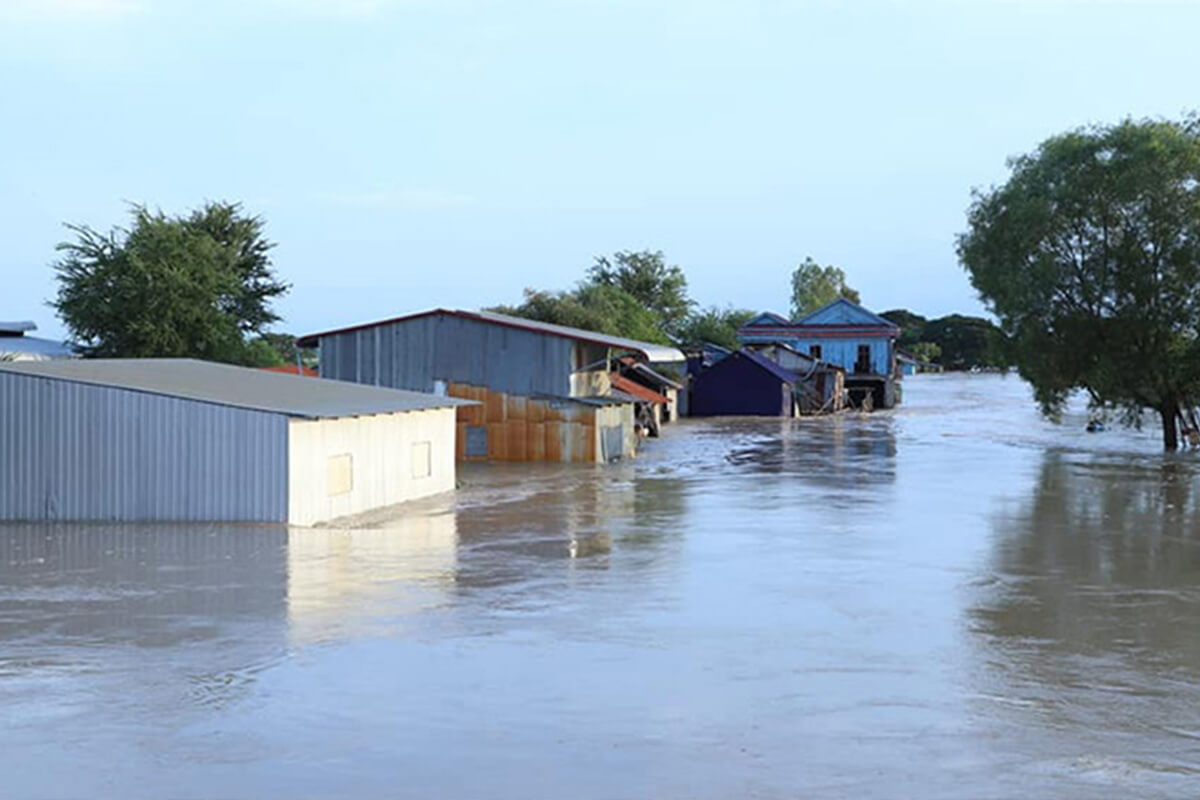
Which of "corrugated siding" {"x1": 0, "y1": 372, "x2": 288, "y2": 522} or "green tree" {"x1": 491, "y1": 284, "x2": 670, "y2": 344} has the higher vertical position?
"green tree" {"x1": 491, "y1": 284, "x2": 670, "y2": 344}

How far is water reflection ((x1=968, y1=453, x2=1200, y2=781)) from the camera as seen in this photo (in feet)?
34.4

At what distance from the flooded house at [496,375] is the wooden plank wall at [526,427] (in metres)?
0.03

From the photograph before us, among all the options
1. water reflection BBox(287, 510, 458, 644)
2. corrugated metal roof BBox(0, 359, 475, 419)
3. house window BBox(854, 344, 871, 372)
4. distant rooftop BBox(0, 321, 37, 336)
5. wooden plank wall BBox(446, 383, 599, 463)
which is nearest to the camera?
water reflection BBox(287, 510, 458, 644)

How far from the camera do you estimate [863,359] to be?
91.6 m

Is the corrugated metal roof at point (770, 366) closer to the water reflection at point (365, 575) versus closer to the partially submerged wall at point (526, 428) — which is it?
the partially submerged wall at point (526, 428)

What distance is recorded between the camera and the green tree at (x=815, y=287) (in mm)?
139625

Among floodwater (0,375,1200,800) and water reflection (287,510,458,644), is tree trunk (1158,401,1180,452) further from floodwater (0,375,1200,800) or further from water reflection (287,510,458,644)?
water reflection (287,510,458,644)

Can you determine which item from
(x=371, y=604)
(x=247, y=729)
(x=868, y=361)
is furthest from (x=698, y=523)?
(x=868, y=361)

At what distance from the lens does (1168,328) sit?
144 feet

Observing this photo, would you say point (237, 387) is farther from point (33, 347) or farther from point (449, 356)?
point (33, 347)

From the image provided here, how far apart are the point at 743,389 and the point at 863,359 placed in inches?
Answer: 728

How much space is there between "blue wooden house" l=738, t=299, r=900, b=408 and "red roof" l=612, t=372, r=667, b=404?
1200 inches

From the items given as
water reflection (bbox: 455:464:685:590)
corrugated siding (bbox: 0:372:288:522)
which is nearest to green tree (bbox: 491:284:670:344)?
water reflection (bbox: 455:464:685:590)

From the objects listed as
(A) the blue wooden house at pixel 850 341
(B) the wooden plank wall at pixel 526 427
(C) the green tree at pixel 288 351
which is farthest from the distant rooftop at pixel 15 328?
(A) the blue wooden house at pixel 850 341
